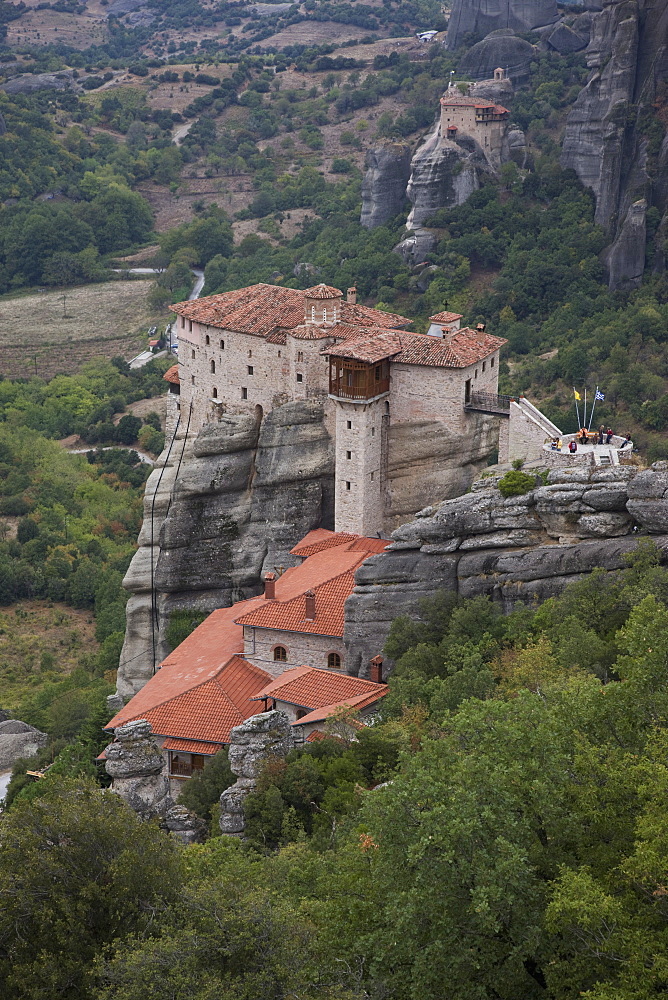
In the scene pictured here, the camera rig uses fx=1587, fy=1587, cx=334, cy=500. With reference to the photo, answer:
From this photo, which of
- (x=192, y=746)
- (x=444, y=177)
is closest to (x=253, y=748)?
(x=192, y=746)

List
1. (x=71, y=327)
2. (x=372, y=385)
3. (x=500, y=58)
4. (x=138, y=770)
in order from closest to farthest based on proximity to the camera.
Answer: (x=138, y=770), (x=372, y=385), (x=500, y=58), (x=71, y=327)

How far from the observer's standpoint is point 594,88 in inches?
3930

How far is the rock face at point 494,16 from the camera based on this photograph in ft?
449

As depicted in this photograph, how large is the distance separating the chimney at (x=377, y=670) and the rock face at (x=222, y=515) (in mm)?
10071

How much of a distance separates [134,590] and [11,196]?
3409 inches

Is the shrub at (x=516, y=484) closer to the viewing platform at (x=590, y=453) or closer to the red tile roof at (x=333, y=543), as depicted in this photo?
the viewing platform at (x=590, y=453)

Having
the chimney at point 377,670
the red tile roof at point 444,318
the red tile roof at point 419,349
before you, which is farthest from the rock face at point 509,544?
the red tile roof at point 444,318

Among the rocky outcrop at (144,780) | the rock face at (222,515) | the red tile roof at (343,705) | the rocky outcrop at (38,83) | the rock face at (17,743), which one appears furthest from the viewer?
the rocky outcrop at (38,83)

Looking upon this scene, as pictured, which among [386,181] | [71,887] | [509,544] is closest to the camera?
[71,887]

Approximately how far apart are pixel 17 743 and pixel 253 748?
26.5 m

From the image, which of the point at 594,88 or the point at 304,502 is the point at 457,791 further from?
the point at 594,88

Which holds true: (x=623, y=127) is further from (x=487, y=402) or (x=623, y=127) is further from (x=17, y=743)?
(x=17, y=743)

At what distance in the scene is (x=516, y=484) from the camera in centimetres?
4694

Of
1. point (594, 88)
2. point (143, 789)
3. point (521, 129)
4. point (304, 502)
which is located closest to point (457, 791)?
point (143, 789)
